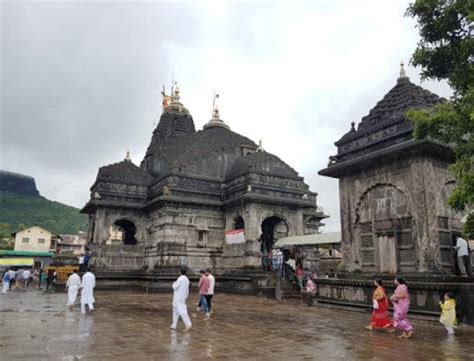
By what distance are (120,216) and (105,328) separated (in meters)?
18.2

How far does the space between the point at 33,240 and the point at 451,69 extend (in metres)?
62.8

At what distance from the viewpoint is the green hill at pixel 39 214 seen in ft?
273

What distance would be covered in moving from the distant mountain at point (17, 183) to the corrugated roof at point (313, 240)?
326 feet

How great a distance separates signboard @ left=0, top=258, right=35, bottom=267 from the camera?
40013 millimetres

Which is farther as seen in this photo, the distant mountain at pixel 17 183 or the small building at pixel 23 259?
the distant mountain at pixel 17 183

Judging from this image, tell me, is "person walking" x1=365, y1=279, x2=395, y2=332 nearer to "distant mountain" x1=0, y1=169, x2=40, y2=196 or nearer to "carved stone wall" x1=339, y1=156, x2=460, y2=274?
"carved stone wall" x1=339, y1=156, x2=460, y2=274

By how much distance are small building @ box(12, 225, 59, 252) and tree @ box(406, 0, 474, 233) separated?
198 ft

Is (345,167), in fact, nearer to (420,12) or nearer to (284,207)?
(420,12)

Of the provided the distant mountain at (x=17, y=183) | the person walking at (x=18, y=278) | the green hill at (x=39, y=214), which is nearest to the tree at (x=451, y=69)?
the person walking at (x=18, y=278)

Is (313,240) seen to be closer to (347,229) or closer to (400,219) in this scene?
(347,229)

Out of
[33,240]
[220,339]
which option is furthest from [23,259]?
[220,339]

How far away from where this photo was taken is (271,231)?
28.2 meters

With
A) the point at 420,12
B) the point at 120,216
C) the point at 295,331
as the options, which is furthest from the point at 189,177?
the point at 420,12

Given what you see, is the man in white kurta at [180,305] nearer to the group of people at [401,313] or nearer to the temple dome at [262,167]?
the group of people at [401,313]
